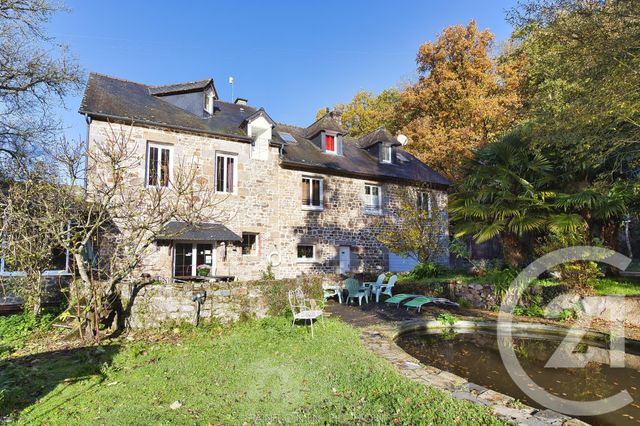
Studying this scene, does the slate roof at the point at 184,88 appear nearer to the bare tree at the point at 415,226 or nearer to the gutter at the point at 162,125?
the gutter at the point at 162,125

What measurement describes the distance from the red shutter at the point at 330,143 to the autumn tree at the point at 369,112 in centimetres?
1176

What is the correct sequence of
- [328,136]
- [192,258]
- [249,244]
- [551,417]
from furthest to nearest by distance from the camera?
[328,136] → [249,244] → [192,258] → [551,417]

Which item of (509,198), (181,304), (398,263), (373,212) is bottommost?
(181,304)

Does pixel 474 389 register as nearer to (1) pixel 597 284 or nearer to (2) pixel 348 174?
(1) pixel 597 284

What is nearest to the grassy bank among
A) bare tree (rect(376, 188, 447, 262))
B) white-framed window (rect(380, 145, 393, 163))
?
bare tree (rect(376, 188, 447, 262))

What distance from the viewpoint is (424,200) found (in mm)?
20797

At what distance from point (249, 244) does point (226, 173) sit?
3453mm

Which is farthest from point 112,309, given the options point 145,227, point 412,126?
point 412,126

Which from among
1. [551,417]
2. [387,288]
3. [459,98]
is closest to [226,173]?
[387,288]

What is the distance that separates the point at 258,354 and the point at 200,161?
10776 mm

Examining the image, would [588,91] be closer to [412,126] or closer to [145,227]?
[145,227]

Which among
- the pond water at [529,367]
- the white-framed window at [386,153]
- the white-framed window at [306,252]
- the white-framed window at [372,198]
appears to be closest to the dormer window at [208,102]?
the white-framed window at [306,252]

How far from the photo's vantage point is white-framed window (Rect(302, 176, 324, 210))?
59.5 feet

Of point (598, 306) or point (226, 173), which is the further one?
point (226, 173)
